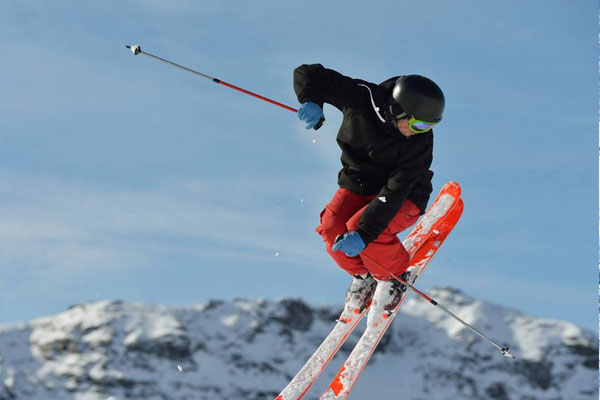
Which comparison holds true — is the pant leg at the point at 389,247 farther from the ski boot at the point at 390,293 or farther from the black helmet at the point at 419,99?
the black helmet at the point at 419,99

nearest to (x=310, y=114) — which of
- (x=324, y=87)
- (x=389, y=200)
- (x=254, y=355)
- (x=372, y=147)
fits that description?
(x=324, y=87)

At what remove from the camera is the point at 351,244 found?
776 cm

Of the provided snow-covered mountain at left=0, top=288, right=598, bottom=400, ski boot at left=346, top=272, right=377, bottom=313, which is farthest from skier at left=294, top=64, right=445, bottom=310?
snow-covered mountain at left=0, top=288, right=598, bottom=400

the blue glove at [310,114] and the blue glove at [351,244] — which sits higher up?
the blue glove at [310,114]

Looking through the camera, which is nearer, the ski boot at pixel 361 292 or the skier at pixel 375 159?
the skier at pixel 375 159

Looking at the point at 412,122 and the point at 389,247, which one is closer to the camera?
Answer: the point at 412,122

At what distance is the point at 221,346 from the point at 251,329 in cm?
825

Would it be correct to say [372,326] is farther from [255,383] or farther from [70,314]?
[70,314]

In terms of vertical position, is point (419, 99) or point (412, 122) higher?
point (419, 99)

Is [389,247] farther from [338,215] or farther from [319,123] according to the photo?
[319,123]

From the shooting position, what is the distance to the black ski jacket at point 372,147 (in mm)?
7845

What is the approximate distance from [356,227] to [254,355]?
162963 millimetres

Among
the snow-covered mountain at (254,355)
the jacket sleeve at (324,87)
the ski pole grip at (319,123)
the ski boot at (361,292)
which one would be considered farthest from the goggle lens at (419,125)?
the snow-covered mountain at (254,355)

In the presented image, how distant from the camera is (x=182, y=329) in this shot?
168 meters
